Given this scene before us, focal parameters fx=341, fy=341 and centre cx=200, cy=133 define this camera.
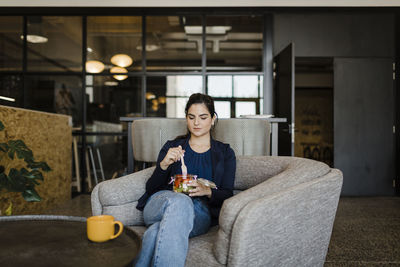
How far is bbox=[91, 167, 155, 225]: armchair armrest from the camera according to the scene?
1.78 m

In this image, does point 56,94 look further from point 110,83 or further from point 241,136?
point 241,136

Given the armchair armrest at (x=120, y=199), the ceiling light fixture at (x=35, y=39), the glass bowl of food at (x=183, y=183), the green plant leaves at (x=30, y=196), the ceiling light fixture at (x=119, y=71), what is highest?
the ceiling light fixture at (x=35, y=39)

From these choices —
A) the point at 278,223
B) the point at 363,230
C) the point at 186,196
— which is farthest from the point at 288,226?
the point at 363,230

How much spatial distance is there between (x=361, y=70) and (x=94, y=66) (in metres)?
4.01

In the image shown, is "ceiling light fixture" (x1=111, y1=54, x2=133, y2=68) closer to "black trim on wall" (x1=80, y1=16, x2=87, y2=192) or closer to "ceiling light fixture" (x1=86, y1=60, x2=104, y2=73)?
"ceiling light fixture" (x1=86, y1=60, x2=104, y2=73)

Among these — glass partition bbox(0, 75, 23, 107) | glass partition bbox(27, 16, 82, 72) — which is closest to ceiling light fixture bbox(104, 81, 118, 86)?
glass partition bbox(27, 16, 82, 72)

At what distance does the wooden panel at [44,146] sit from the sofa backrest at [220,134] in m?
1.22

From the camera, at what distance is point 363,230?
3.17 metres

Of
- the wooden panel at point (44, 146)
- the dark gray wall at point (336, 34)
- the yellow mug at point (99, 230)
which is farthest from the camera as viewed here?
the dark gray wall at point (336, 34)

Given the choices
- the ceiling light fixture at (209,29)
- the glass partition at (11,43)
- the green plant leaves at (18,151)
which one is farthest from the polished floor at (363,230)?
the ceiling light fixture at (209,29)

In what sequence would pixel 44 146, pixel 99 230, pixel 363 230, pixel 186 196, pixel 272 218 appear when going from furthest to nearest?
pixel 44 146
pixel 363 230
pixel 186 196
pixel 272 218
pixel 99 230

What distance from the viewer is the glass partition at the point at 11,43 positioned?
516 centimetres

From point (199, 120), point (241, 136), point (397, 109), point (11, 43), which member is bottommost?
point (241, 136)

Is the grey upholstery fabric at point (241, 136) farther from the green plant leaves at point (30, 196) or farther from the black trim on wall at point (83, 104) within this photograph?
the black trim on wall at point (83, 104)
